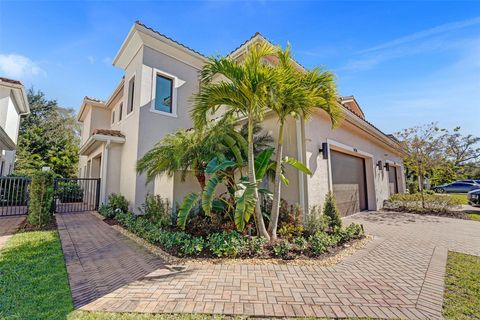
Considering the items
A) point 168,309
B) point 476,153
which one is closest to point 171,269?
point 168,309

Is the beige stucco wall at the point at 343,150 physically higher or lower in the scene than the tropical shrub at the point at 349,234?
higher

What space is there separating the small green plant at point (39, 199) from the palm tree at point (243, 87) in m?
7.57

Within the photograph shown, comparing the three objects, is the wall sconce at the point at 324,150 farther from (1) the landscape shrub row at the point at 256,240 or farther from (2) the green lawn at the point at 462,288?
(2) the green lawn at the point at 462,288

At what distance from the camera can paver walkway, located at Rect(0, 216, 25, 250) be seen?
23.6ft

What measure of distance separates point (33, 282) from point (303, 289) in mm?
5165

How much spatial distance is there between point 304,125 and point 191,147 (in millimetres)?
4236

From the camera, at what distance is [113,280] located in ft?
13.8

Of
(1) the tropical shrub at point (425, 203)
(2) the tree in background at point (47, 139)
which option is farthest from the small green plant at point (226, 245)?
(2) the tree in background at point (47, 139)

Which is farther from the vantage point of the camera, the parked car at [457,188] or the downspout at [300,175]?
the parked car at [457,188]

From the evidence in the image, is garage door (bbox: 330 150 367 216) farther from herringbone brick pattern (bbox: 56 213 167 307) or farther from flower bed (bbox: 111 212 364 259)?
herringbone brick pattern (bbox: 56 213 167 307)

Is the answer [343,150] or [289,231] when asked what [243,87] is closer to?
[289,231]

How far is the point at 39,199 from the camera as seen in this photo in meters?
8.69

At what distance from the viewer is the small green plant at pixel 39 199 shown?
8.60 metres

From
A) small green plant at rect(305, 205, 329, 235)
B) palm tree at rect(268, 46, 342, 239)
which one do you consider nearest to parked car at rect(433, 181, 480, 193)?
small green plant at rect(305, 205, 329, 235)
